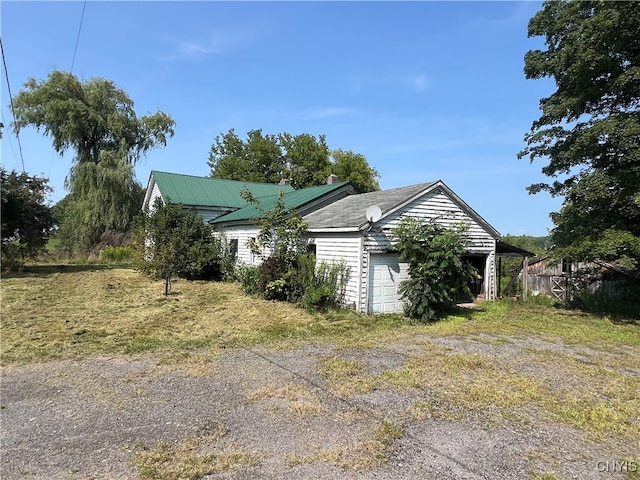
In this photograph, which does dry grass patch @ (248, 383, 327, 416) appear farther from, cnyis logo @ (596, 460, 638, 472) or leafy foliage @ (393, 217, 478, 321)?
leafy foliage @ (393, 217, 478, 321)

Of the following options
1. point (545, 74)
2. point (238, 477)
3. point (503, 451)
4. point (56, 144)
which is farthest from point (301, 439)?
point (56, 144)

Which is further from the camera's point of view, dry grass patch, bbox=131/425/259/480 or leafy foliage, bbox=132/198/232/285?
leafy foliage, bbox=132/198/232/285

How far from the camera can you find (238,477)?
325 centimetres

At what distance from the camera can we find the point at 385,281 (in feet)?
37.1

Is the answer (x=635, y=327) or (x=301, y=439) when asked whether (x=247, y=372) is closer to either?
(x=301, y=439)

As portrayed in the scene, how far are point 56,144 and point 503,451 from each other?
36.1 metres

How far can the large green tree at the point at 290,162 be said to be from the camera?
43719 mm

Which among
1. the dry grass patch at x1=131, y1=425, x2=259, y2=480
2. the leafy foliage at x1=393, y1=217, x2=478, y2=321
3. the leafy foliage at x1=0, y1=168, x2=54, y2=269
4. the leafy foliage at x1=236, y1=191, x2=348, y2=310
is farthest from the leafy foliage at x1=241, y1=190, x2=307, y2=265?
the leafy foliage at x1=0, y1=168, x2=54, y2=269

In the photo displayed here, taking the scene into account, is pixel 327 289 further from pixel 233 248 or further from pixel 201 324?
pixel 233 248

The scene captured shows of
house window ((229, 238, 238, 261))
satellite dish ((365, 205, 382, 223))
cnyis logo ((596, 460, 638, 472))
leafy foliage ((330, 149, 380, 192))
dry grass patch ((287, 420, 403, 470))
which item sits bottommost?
dry grass patch ((287, 420, 403, 470))

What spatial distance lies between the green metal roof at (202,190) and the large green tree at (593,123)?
14.7 metres

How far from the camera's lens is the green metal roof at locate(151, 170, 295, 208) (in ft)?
74.0

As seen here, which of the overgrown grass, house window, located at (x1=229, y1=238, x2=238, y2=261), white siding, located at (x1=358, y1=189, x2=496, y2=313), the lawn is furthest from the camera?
house window, located at (x1=229, y1=238, x2=238, y2=261)

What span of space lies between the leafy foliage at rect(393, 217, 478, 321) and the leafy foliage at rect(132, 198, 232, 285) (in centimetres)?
996
